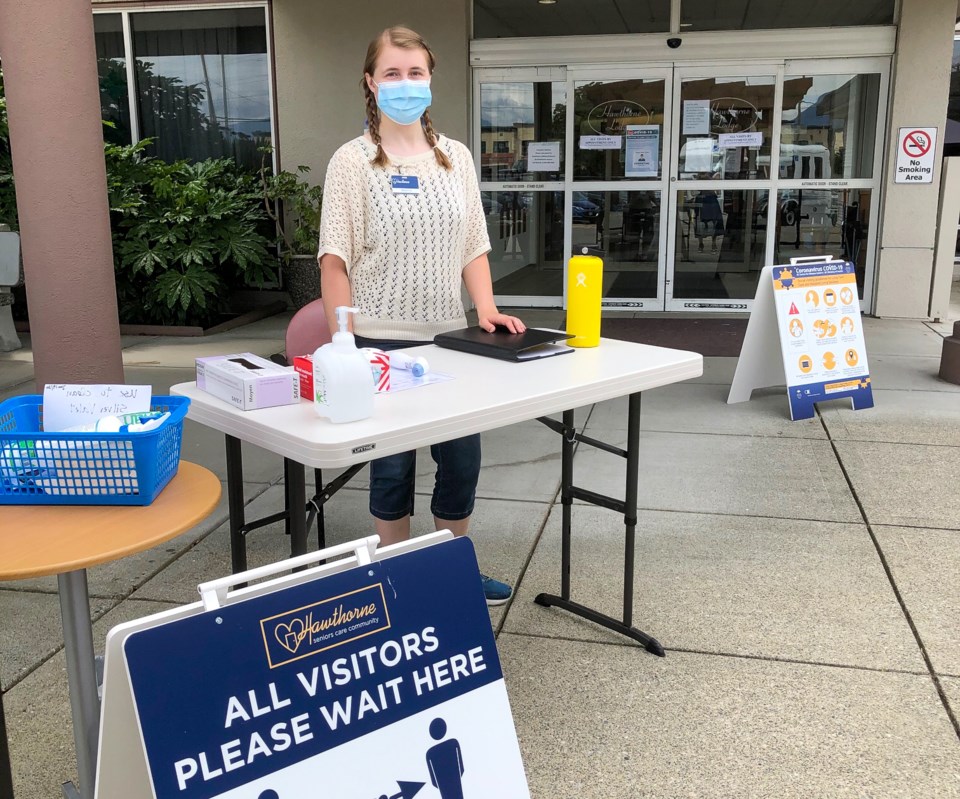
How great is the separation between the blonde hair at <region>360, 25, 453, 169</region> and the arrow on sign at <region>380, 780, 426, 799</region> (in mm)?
1735

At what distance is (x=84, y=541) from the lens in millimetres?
1497

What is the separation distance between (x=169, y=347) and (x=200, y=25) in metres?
3.95

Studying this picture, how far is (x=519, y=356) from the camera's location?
2484mm

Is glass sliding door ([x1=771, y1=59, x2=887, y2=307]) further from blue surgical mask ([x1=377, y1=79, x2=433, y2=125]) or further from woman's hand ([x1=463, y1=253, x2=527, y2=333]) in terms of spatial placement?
blue surgical mask ([x1=377, y1=79, x2=433, y2=125])

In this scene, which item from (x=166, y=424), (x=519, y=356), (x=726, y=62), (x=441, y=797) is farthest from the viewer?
(x=726, y=62)

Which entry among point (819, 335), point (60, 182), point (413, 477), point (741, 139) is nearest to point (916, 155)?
point (741, 139)

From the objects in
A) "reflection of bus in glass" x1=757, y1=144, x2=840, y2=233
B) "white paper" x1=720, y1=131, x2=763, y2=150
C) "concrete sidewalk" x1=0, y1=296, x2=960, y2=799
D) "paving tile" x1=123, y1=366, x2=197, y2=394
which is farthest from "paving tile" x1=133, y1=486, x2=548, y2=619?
"reflection of bus in glass" x1=757, y1=144, x2=840, y2=233

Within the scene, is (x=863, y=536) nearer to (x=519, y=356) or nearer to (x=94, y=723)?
(x=519, y=356)

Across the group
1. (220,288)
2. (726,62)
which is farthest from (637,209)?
(220,288)

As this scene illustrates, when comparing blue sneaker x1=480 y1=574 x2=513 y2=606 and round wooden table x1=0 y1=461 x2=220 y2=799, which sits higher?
round wooden table x1=0 y1=461 x2=220 y2=799

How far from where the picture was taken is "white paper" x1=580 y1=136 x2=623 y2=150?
9109mm

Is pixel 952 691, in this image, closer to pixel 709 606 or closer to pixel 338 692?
pixel 709 606

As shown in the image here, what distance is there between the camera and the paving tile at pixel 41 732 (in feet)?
7.23

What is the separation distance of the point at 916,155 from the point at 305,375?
8245mm
